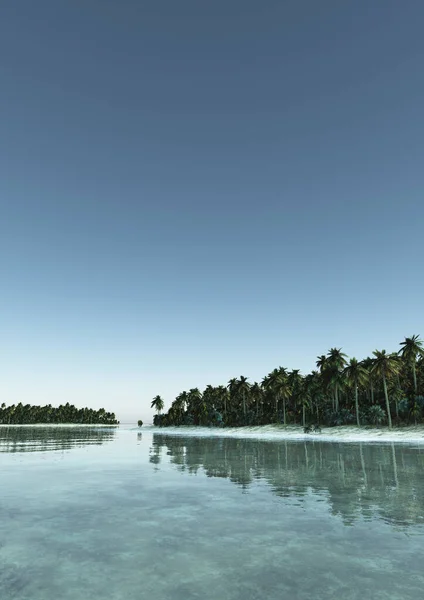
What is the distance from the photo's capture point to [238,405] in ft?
467

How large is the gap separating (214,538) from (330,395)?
10134cm

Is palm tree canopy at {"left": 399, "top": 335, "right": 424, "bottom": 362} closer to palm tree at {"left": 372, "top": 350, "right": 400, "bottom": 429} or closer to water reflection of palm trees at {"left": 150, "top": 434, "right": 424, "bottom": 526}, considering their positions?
palm tree at {"left": 372, "top": 350, "right": 400, "bottom": 429}

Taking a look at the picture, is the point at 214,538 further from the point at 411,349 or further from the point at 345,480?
the point at 411,349

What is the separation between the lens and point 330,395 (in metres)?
108

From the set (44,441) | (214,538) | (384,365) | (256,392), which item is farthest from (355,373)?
(214,538)

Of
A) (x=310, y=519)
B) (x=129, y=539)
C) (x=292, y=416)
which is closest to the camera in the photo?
(x=129, y=539)

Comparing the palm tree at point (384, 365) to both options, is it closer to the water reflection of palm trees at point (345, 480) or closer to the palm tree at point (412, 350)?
the palm tree at point (412, 350)

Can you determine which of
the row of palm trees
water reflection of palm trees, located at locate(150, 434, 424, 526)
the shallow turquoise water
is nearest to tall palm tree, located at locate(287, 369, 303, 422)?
the row of palm trees

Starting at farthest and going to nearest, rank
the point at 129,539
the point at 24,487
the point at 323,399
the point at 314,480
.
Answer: the point at 323,399 → the point at 314,480 → the point at 24,487 → the point at 129,539

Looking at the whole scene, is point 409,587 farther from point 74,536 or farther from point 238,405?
point 238,405

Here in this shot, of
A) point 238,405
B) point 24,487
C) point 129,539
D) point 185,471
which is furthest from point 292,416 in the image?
point 129,539

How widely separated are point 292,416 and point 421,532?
10222 centimetres

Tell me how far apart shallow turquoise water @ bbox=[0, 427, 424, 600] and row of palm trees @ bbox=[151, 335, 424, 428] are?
59.0 metres

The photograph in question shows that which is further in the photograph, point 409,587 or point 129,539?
point 129,539
